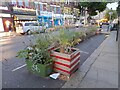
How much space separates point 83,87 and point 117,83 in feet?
3.43

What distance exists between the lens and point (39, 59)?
4605 millimetres

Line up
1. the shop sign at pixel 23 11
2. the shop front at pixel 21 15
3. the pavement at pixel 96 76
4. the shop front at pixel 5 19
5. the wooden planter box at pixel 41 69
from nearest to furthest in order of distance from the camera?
the pavement at pixel 96 76 → the wooden planter box at pixel 41 69 → the shop front at pixel 5 19 → the shop front at pixel 21 15 → the shop sign at pixel 23 11

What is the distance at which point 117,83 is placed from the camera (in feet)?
13.6

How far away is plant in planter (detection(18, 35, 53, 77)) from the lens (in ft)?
15.0

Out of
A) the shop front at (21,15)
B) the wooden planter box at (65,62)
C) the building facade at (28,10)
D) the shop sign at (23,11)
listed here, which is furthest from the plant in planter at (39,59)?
the shop sign at (23,11)

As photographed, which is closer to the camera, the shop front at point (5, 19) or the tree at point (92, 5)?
the shop front at point (5, 19)

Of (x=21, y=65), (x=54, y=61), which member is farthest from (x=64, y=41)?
(x=21, y=65)

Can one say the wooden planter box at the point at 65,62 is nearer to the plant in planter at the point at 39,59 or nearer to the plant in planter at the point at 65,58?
the plant in planter at the point at 65,58

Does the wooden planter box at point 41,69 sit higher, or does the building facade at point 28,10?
the building facade at point 28,10

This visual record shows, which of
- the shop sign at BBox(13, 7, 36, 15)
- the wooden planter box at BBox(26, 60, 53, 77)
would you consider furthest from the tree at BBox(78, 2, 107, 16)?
the wooden planter box at BBox(26, 60, 53, 77)

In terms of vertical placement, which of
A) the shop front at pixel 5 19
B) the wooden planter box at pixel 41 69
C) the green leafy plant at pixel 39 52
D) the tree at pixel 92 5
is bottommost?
the wooden planter box at pixel 41 69

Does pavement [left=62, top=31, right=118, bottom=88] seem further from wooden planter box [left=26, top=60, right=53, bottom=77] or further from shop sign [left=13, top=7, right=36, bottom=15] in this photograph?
shop sign [left=13, top=7, right=36, bottom=15]

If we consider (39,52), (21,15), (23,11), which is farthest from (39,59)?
(23,11)

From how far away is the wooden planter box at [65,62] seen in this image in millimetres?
4555
